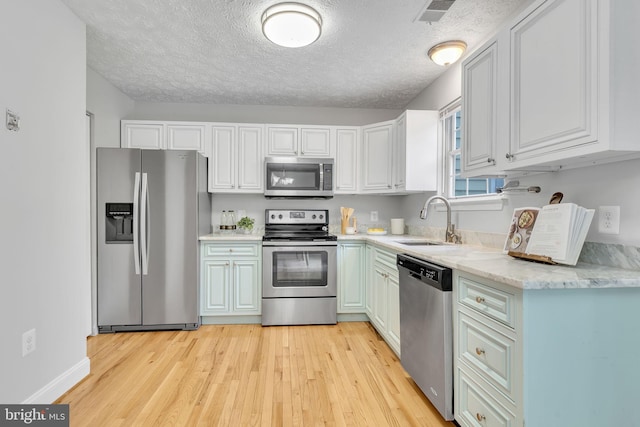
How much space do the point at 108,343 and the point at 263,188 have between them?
2057 millimetres

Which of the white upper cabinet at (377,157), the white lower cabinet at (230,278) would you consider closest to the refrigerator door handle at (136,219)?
the white lower cabinet at (230,278)

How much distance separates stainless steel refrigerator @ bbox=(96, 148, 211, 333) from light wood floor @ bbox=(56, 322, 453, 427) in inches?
9.5

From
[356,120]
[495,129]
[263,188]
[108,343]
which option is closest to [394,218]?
[356,120]

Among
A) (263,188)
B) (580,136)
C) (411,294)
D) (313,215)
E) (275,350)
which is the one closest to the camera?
(580,136)

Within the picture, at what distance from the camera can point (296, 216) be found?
3.83m

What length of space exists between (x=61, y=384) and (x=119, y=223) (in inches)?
57.8

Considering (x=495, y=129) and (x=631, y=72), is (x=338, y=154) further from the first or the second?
(x=631, y=72)

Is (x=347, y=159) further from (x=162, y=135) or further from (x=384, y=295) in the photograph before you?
(x=162, y=135)

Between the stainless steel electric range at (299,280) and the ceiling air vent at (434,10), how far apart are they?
2.04 meters

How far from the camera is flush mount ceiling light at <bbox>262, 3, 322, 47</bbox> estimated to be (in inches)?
79.1

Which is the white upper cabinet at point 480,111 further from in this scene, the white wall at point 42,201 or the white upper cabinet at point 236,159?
the white wall at point 42,201

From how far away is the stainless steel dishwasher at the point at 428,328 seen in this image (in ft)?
5.54

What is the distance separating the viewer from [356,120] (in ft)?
13.4

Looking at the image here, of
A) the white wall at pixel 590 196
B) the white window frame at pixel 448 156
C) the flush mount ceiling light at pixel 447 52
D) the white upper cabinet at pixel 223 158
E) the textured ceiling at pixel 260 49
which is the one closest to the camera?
the white wall at pixel 590 196
